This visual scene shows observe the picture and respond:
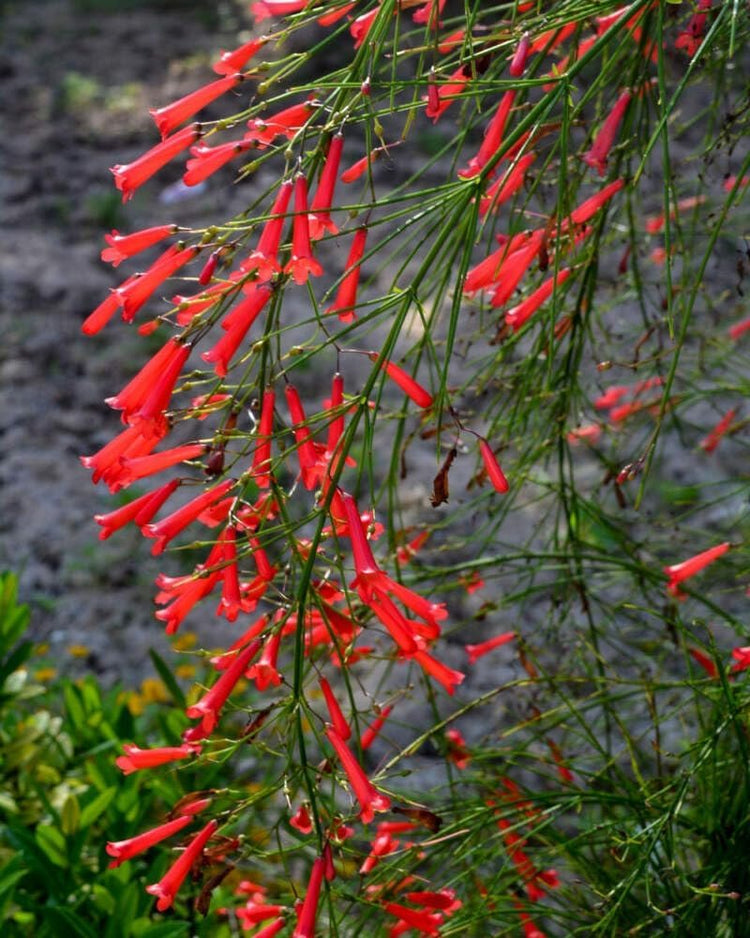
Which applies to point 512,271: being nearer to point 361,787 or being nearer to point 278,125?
point 278,125

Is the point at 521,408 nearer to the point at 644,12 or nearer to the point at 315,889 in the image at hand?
the point at 644,12

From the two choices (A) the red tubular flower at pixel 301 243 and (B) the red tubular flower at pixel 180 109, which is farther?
(B) the red tubular flower at pixel 180 109

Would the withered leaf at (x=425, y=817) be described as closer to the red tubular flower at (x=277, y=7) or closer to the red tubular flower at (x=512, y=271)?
the red tubular flower at (x=512, y=271)

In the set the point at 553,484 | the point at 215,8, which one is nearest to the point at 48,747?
the point at 553,484

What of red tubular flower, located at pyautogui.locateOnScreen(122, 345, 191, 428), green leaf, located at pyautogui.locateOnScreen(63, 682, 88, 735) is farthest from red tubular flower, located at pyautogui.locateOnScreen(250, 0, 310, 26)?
green leaf, located at pyautogui.locateOnScreen(63, 682, 88, 735)

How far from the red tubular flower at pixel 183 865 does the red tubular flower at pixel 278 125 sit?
858 mm

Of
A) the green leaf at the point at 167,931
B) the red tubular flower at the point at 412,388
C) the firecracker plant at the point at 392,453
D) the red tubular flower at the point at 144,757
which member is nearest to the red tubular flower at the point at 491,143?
the firecracker plant at the point at 392,453

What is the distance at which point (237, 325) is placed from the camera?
155cm

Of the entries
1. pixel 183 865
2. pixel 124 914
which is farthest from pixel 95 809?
pixel 183 865

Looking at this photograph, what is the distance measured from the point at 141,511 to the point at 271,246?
41 centimetres

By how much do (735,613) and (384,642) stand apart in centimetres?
105

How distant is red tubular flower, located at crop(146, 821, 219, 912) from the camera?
5.10 ft

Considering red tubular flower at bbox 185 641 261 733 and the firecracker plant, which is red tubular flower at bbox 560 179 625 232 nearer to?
the firecracker plant

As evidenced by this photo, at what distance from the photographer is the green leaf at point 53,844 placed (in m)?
2.43
